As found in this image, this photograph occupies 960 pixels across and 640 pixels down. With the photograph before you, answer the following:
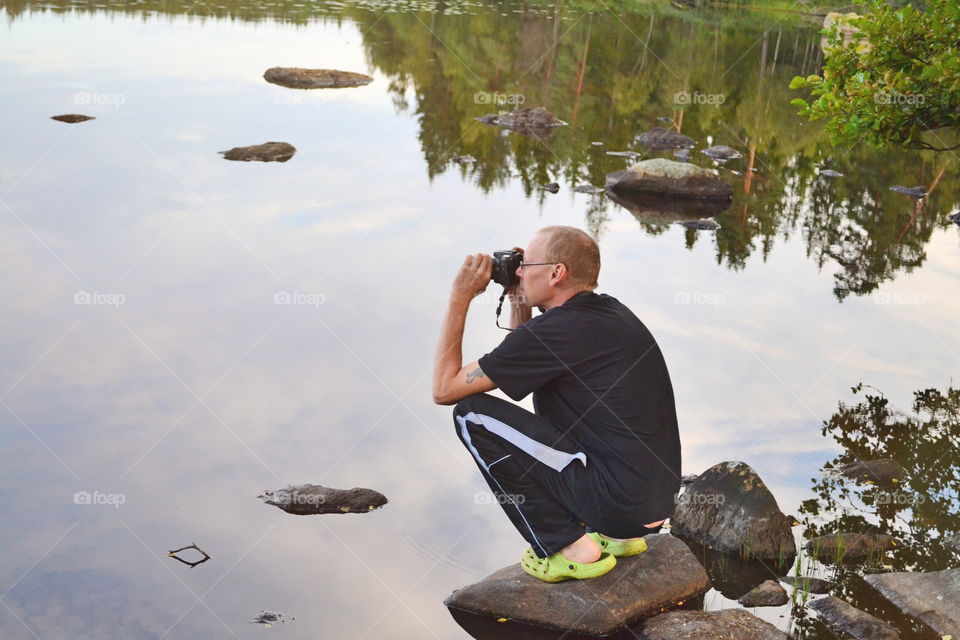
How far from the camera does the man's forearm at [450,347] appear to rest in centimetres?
437

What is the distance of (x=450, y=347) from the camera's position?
439cm

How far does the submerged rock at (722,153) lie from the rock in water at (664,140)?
Result: 1.20ft

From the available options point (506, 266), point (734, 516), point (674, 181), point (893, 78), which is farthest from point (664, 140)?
point (506, 266)

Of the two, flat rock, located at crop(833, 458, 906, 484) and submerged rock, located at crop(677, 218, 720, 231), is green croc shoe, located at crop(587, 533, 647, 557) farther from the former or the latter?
submerged rock, located at crop(677, 218, 720, 231)

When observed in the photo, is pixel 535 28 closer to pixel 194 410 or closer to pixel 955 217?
pixel 955 217

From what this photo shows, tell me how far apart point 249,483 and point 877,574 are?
302 cm

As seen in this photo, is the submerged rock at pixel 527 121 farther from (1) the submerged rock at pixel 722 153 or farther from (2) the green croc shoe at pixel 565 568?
(2) the green croc shoe at pixel 565 568

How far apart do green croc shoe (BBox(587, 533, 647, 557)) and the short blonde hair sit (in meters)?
1.11

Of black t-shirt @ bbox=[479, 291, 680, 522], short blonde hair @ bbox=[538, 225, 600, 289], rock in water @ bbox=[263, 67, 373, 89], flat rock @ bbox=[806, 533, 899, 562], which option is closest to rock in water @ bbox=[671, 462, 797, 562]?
flat rock @ bbox=[806, 533, 899, 562]

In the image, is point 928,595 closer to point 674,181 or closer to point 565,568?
point 565,568

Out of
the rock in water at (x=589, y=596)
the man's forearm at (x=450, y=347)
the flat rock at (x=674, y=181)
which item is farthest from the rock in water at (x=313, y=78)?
the rock in water at (x=589, y=596)

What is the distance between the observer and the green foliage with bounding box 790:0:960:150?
6.08 meters

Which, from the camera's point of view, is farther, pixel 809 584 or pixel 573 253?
pixel 809 584

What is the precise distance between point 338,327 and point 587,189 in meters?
6.06
